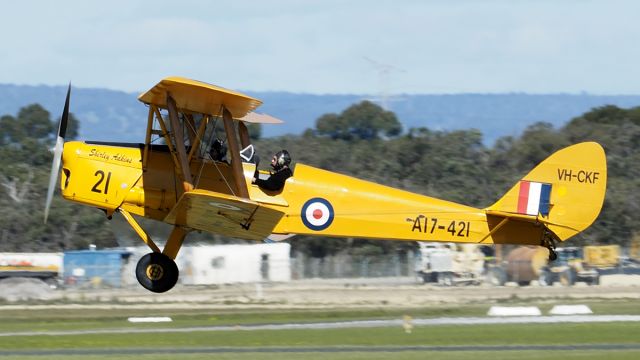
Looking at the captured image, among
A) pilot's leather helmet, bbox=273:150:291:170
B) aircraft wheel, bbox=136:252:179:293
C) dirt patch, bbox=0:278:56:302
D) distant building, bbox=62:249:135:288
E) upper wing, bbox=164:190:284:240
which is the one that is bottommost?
dirt patch, bbox=0:278:56:302

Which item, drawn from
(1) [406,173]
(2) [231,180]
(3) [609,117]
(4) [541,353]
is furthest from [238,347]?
(3) [609,117]

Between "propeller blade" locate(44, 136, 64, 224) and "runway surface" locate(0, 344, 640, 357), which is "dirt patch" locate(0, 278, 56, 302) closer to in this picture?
"runway surface" locate(0, 344, 640, 357)

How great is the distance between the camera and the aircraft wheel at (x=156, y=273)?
52.7 ft

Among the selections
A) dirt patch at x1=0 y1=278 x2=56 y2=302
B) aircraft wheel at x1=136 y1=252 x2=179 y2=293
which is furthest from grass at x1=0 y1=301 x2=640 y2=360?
dirt patch at x1=0 y1=278 x2=56 y2=302

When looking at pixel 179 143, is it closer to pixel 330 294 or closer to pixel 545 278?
pixel 330 294

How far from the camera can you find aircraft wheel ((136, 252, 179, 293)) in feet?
52.7

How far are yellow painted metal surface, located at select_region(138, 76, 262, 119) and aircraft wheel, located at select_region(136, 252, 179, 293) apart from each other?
2237 millimetres

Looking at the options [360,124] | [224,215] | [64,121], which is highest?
[360,124]

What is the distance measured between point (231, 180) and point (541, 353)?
5.28 metres

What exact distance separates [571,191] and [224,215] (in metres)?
5.21

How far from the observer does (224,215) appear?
15422mm

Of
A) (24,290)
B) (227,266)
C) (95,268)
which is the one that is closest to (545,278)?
(227,266)

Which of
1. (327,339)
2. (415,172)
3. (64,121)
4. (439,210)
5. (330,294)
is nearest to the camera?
(64,121)

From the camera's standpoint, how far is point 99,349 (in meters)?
17.6
